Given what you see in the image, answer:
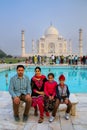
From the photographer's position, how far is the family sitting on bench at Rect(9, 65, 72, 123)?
4750 millimetres

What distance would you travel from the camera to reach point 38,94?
5031mm

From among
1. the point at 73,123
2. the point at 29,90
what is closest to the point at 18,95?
the point at 29,90

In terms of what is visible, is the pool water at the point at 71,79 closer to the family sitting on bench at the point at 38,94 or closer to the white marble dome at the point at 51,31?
the family sitting on bench at the point at 38,94

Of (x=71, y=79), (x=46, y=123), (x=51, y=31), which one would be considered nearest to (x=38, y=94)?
(x=46, y=123)

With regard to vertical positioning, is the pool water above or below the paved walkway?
below

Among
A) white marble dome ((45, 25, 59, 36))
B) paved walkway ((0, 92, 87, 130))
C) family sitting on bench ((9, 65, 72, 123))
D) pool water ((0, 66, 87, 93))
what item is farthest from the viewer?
white marble dome ((45, 25, 59, 36))

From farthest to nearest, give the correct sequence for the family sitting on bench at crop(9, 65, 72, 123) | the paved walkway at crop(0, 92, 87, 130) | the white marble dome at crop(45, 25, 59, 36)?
the white marble dome at crop(45, 25, 59, 36) → the family sitting on bench at crop(9, 65, 72, 123) → the paved walkway at crop(0, 92, 87, 130)

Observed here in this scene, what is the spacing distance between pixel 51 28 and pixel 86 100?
5485 centimetres

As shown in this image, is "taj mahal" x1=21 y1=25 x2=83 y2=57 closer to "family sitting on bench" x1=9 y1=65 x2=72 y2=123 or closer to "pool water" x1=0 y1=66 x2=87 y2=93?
"pool water" x1=0 y1=66 x2=87 y2=93

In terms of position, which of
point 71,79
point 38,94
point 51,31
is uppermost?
point 51,31

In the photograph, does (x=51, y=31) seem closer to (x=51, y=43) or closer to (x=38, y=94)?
(x=51, y=43)

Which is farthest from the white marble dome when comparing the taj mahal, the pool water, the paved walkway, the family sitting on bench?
the family sitting on bench

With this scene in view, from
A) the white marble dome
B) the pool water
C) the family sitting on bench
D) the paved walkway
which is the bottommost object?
the pool water

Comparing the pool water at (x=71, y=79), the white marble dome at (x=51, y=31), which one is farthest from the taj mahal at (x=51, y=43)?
the pool water at (x=71, y=79)
